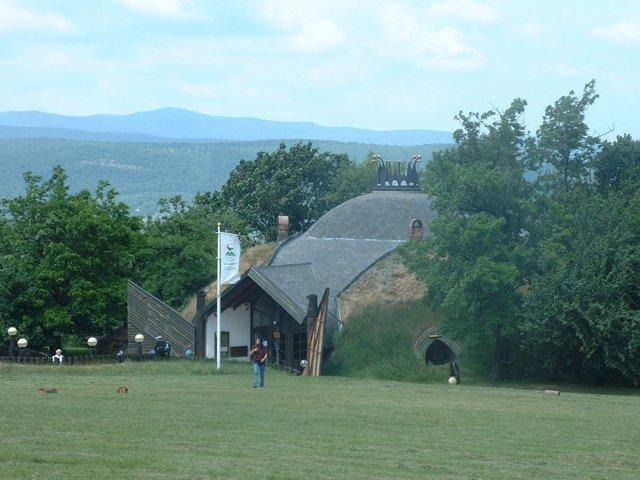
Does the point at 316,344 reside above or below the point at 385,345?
above

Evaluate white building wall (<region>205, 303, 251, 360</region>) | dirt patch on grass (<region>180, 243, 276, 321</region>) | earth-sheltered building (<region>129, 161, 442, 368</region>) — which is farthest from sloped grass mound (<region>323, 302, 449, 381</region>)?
dirt patch on grass (<region>180, 243, 276, 321</region>)

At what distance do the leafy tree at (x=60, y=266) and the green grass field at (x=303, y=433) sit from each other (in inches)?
615

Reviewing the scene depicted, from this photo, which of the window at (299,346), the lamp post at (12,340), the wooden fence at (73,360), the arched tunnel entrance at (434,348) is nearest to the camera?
the wooden fence at (73,360)

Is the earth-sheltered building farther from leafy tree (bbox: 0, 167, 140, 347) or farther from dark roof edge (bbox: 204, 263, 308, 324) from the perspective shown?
leafy tree (bbox: 0, 167, 140, 347)

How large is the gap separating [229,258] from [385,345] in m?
7.60

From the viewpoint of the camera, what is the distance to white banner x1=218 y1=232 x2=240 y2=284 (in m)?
40.1

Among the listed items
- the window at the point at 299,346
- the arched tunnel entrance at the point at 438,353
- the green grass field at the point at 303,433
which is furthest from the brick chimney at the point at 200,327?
the green grass field at the point at 303,433

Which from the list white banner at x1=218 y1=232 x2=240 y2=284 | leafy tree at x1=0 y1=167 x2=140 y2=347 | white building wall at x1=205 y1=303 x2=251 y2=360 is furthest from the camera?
leafy tree at x1=0 y1=167 x2=140 y2=347

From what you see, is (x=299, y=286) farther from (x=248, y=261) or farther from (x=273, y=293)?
(x=248, y=261)

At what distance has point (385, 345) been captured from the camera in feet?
144

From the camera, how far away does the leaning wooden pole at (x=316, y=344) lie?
4103cm

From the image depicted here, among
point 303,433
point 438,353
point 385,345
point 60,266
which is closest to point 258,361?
point 303,433

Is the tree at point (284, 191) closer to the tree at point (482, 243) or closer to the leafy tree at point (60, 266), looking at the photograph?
the leafy tree at point (60, 266)

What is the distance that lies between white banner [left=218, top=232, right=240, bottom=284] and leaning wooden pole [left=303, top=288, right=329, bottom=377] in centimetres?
354
